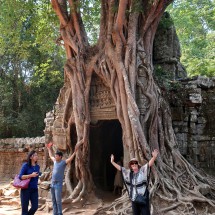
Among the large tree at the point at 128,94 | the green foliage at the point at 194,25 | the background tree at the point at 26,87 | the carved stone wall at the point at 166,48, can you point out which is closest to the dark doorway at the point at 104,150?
the large tree at the point at 128,94

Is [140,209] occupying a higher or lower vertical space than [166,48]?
lower

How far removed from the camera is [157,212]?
5133 mm

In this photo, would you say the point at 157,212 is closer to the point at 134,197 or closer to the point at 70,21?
the point at 134,197

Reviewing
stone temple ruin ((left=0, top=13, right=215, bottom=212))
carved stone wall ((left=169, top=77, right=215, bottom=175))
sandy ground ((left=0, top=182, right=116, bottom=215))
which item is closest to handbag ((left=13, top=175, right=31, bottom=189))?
sandy ground ((left=0, top=182, right=116, bottom=215))

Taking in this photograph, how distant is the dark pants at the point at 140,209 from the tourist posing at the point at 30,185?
142 cm

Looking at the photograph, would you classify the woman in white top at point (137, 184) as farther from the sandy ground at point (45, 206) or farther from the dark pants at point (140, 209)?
the sandy ground at point (45, 206)

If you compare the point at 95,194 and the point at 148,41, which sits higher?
the point at 148,41

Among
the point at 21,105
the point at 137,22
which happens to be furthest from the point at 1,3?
the point at 21,105

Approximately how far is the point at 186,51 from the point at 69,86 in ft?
30.7

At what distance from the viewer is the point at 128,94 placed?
241 inches

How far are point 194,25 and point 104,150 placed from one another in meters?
11.3

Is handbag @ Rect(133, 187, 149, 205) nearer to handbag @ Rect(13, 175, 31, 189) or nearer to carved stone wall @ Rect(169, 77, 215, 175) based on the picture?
handbag @ Rect(13, 175, 31, 189)

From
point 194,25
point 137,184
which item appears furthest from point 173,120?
point 194,25

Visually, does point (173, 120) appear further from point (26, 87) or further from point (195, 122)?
point (26, 87)
